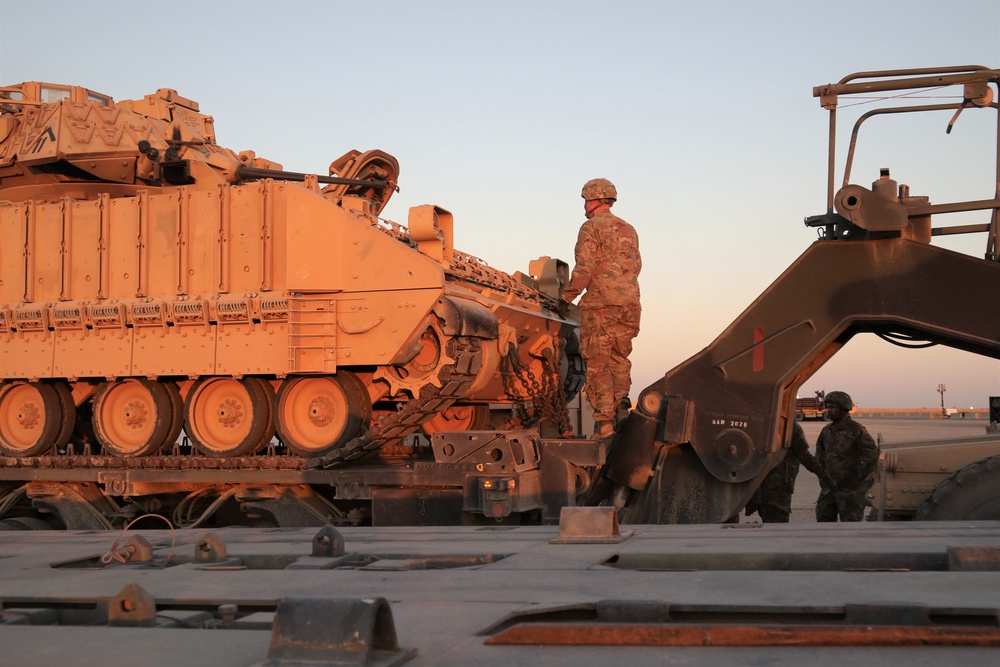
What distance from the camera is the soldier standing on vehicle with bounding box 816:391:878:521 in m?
10.5

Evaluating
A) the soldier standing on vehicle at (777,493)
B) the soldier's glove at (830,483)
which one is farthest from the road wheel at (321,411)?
the soldier's glove at (830,483)

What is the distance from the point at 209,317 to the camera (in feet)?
35.7

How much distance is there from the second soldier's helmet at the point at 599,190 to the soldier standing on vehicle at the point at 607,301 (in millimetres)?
197

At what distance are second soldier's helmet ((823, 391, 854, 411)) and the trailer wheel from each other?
4.08m

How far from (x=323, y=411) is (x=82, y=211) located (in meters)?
3.62

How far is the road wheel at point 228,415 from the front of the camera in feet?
35.5

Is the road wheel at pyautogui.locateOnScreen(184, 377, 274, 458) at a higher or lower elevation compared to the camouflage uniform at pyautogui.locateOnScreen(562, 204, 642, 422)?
lower

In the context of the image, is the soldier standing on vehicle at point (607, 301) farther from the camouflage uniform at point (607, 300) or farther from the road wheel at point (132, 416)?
the road wheel at point (132, 416)

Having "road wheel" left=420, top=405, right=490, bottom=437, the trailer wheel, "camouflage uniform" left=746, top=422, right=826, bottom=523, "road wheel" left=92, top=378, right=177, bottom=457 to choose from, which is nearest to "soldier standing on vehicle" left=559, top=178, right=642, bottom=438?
"camouflage uniform" left=746, top=422, right=826, bottom=523

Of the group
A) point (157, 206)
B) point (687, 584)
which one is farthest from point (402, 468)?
point (687, 584)

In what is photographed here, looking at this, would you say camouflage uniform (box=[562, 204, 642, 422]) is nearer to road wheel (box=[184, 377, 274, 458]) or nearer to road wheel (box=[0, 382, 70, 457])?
road wheel (box=[184, 377, 274, 458])

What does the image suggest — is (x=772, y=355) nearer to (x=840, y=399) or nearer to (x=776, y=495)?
(x=776, y=495)

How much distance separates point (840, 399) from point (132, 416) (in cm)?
726

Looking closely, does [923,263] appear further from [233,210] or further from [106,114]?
[106,114]
